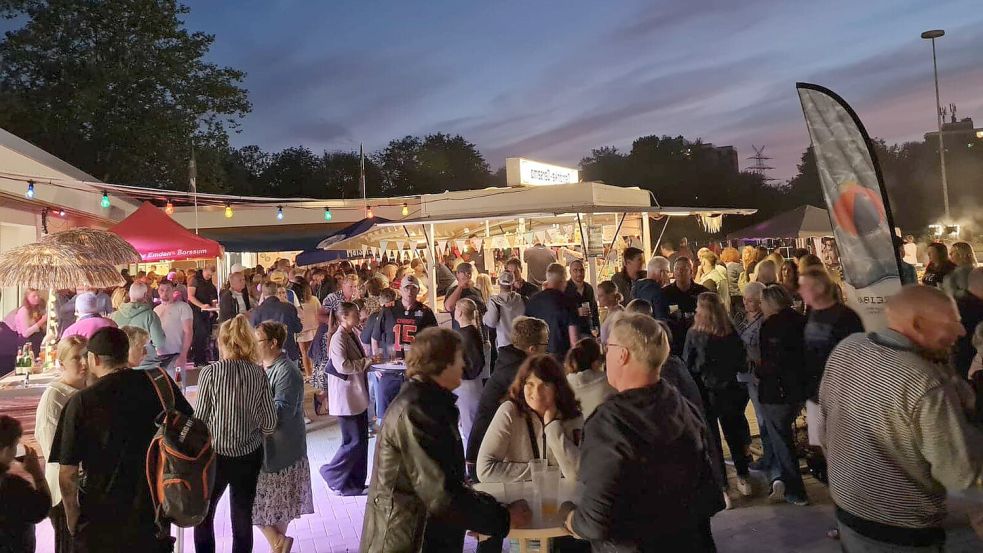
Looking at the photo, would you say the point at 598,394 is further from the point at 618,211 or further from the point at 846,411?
the point at 618,211

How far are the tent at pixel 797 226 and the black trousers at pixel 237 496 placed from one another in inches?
568

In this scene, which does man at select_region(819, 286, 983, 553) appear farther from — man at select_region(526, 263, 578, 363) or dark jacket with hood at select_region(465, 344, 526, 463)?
man at select_region(526, 263, 578, 363)

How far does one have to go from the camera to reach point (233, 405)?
13.0ft

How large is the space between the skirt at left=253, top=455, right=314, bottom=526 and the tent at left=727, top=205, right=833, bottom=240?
46.0ft

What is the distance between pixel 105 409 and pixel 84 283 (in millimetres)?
4598

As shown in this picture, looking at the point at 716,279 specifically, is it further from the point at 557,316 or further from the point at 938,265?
the point at 557,316

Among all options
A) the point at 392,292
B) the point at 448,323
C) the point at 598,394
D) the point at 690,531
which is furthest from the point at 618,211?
the point at 690,531

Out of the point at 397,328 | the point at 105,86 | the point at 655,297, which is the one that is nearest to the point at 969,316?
the point at 655,297

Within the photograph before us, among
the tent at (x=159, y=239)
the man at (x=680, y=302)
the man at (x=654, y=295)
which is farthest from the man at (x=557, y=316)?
the tent at (x=159, y=239)

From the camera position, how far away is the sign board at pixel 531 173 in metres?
17.6

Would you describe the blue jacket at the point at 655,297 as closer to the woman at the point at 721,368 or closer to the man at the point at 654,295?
the man at the point at 654,295

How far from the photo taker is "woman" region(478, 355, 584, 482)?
3.40 m

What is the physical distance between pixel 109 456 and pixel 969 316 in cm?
626

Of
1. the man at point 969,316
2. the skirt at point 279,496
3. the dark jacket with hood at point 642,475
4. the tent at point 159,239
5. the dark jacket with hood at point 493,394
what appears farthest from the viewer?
the tent at point 159,239
